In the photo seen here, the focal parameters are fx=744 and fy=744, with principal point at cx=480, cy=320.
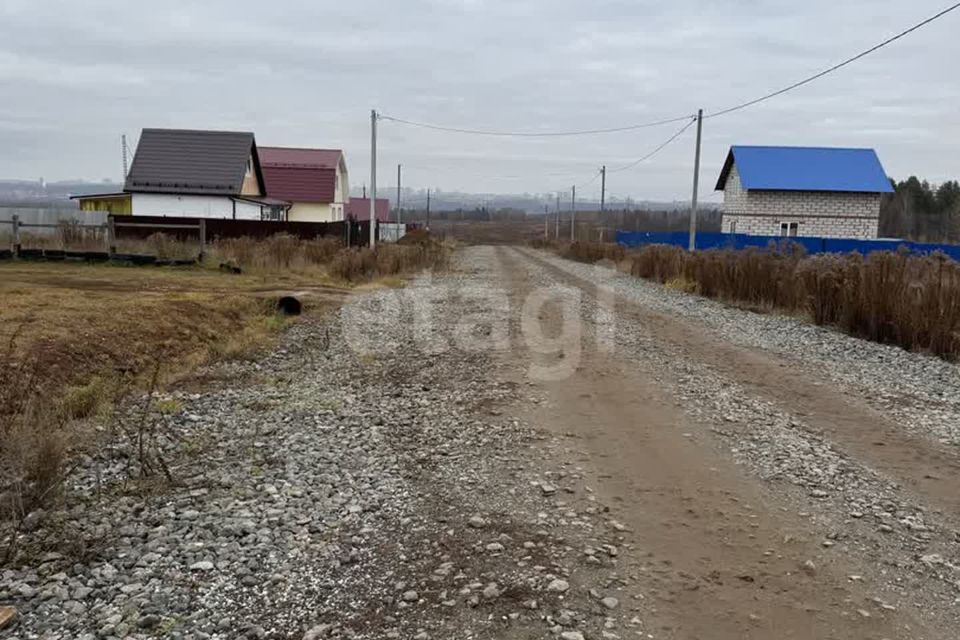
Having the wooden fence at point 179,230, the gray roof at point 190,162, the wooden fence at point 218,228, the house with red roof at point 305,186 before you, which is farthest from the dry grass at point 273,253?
the house with red roof at point 305,186

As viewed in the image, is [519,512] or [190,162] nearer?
[519,512]

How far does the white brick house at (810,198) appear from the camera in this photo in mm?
40469

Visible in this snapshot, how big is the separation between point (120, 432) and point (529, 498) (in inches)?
140

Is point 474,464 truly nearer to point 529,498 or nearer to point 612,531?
point 529,498

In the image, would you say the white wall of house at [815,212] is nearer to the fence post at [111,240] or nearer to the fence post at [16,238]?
the fence post at [111,240]

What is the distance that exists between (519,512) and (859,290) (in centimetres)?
1066

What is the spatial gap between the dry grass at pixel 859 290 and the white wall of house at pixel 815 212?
2325 cm

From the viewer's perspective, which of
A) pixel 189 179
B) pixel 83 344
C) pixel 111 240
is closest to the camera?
pixel 83 344

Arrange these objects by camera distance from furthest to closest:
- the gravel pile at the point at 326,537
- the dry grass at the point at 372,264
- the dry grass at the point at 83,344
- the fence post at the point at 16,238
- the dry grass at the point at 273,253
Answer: the dry grass at the point at 273,253 < the dry grass at the point at 372,264 < the fence post at the point at 16,238 < the dry grass at the point at 83,344 < the gravel pile at the point at 326,537

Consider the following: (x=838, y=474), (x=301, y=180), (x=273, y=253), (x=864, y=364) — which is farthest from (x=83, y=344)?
(x=301, y=180)

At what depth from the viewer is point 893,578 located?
147 inches

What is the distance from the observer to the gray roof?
3394 cm

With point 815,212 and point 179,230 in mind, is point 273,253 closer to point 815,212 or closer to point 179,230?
point 179,230

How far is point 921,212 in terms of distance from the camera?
7200cm
